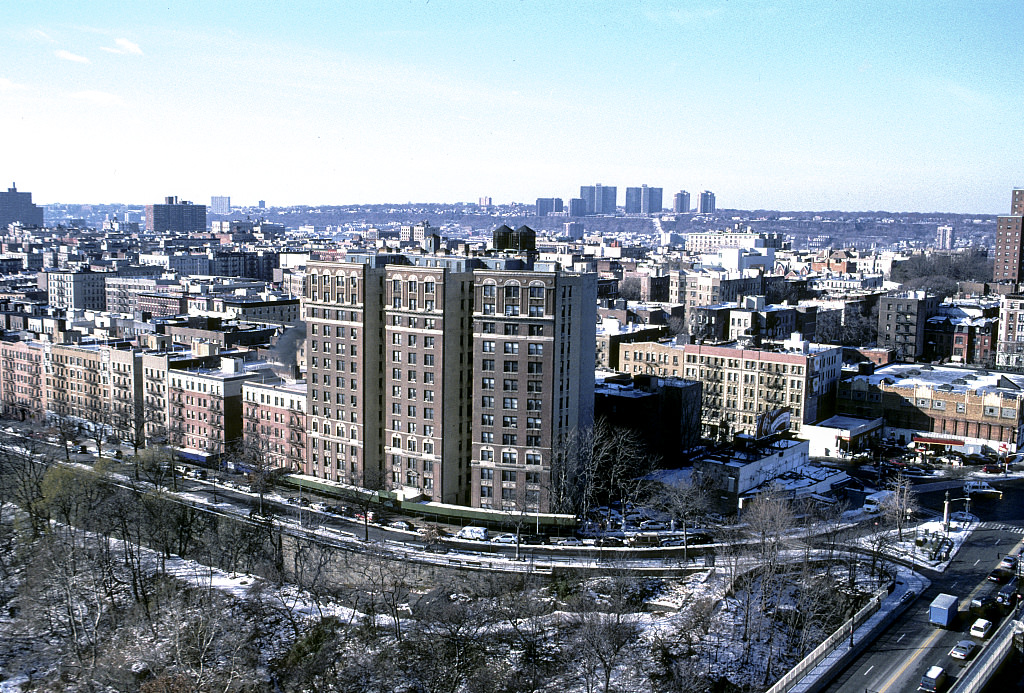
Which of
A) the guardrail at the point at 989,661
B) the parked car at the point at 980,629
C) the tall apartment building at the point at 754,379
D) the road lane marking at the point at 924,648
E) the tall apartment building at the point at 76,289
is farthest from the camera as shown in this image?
the tall apartment building at the point at 76,289

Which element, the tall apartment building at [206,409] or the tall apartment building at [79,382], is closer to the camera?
the tall apartment building at [206,409]

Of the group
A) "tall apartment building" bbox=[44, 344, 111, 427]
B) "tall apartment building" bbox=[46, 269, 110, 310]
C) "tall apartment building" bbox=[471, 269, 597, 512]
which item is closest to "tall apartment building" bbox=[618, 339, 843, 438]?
"tall apartment building" bbox=[471, 269, 597, 512]

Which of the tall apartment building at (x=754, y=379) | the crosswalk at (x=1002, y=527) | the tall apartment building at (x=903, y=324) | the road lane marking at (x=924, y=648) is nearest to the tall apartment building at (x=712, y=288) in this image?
the tall apartment building at (x=903, y=324)

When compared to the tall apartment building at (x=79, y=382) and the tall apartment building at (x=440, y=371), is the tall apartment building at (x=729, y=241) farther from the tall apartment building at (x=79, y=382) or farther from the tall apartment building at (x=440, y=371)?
the tall apartment building at (x=440, y=371)

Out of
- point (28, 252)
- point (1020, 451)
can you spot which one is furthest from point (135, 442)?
point (28, 252)

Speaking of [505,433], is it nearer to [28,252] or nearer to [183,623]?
[183,623]

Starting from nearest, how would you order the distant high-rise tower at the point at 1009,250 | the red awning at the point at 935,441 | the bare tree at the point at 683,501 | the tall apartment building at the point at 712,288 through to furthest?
the bare tree at the point at 683,501
the red awning at the point at 935,441
the tall apartment building at the point at 712,288
the distant high-rise tower at the point at 1009,250

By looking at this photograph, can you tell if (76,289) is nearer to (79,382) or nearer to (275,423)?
(79,382)
